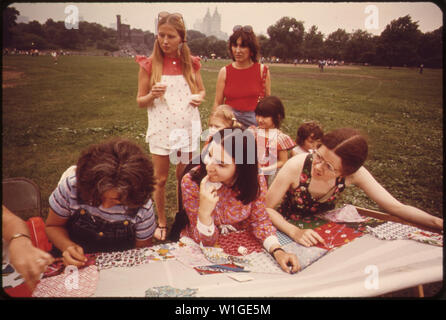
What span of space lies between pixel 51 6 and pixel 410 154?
15.0 feet

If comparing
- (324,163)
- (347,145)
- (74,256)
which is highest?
(347,145)

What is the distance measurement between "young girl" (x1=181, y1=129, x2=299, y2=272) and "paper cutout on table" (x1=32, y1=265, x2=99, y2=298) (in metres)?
0.51

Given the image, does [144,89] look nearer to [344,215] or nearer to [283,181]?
[283,181]

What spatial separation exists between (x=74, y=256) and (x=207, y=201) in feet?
2.08

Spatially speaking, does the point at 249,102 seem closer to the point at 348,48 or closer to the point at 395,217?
the point at 348,48

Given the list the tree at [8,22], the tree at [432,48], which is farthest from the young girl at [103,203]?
the tree at [432,48]

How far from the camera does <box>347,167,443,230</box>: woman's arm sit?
1600 mm

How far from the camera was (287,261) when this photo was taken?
1.41m

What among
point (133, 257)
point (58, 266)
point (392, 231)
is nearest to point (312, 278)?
point (392, 231)

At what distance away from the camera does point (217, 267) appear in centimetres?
141

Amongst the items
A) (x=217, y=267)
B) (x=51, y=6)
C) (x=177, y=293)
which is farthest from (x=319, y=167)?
(x=51, y=6)

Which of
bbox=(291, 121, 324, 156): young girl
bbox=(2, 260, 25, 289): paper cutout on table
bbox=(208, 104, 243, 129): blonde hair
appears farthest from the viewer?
bbox=(291, 121, 324, 156): young girl

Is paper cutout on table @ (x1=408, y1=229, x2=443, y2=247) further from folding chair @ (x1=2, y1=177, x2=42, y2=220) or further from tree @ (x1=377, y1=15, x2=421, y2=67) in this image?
folding chair @ (x1=2, y1=177, x2=42, y2=220)

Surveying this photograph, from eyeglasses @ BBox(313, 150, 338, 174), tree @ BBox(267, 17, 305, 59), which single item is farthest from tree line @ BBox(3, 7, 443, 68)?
eyeglasses @ BBox(313, 150, 338, 174)
